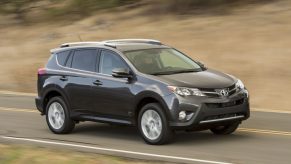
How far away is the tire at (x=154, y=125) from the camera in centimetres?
1034

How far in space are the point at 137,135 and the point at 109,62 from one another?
1475 millimetres

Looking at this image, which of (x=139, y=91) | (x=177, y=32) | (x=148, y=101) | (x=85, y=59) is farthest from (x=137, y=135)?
(x=177, y=32)

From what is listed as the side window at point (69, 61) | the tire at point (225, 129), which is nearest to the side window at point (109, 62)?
the side window at point (69, 61)

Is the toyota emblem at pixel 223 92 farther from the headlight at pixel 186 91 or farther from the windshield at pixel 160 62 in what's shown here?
the windshield at pixel 160 62

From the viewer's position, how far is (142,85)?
34.8ft

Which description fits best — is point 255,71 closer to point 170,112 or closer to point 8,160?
point 170,112

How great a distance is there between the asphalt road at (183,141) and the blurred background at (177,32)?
4430 mm

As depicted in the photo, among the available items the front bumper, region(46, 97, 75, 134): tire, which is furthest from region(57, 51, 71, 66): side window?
the front bumper

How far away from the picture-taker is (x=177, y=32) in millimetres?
24047

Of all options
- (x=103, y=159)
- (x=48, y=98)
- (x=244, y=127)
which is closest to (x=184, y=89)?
(x=103, y=159)

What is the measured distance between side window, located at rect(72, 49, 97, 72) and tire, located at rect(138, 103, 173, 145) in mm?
1634

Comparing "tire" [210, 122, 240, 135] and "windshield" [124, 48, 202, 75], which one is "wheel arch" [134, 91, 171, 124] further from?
"tire" [210, 122, 240, 135]

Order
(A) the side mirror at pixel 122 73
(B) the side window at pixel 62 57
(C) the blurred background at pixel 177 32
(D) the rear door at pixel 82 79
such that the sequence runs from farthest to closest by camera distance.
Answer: (C) the blurred background at pixel 177 32
(B) the side window at pixel 62 57
(D) the rear door at pixel 82 79
(A) the side mirror at pixel 122 73

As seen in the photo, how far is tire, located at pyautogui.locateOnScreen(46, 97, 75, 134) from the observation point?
12250mm
